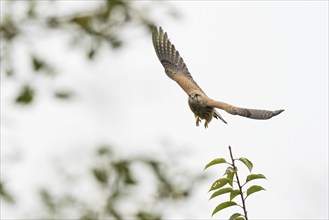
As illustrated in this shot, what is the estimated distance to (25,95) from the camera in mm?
2652

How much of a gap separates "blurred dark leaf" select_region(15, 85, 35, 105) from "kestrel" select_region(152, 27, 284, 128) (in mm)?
3607

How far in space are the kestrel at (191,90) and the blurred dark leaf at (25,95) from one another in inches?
142

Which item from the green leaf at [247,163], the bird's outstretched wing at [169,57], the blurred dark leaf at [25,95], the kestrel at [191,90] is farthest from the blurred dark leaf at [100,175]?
the bird's outstretched wing at [169,57]

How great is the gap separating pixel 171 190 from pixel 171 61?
9.59m

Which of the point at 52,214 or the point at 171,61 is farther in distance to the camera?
the point at 171,61

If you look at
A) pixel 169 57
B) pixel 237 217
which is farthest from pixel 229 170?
pixel 169 57

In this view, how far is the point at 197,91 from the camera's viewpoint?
32.7 ft

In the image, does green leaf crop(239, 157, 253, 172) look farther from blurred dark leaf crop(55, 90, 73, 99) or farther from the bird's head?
the bird's head

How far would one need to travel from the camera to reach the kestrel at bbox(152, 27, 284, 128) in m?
8.04

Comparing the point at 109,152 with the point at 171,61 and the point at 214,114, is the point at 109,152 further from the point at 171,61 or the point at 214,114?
the point at 171,61

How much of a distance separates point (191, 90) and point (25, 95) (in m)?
7.76

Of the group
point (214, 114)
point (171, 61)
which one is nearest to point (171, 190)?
point (214, 114)

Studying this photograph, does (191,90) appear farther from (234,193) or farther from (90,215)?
(90,215)

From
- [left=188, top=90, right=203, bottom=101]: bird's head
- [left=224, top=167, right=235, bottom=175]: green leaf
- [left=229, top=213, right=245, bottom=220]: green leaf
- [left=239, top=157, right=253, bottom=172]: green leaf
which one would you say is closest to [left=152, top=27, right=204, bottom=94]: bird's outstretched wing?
[left=188, top=90, right=203, bottom=101]: bird's head
